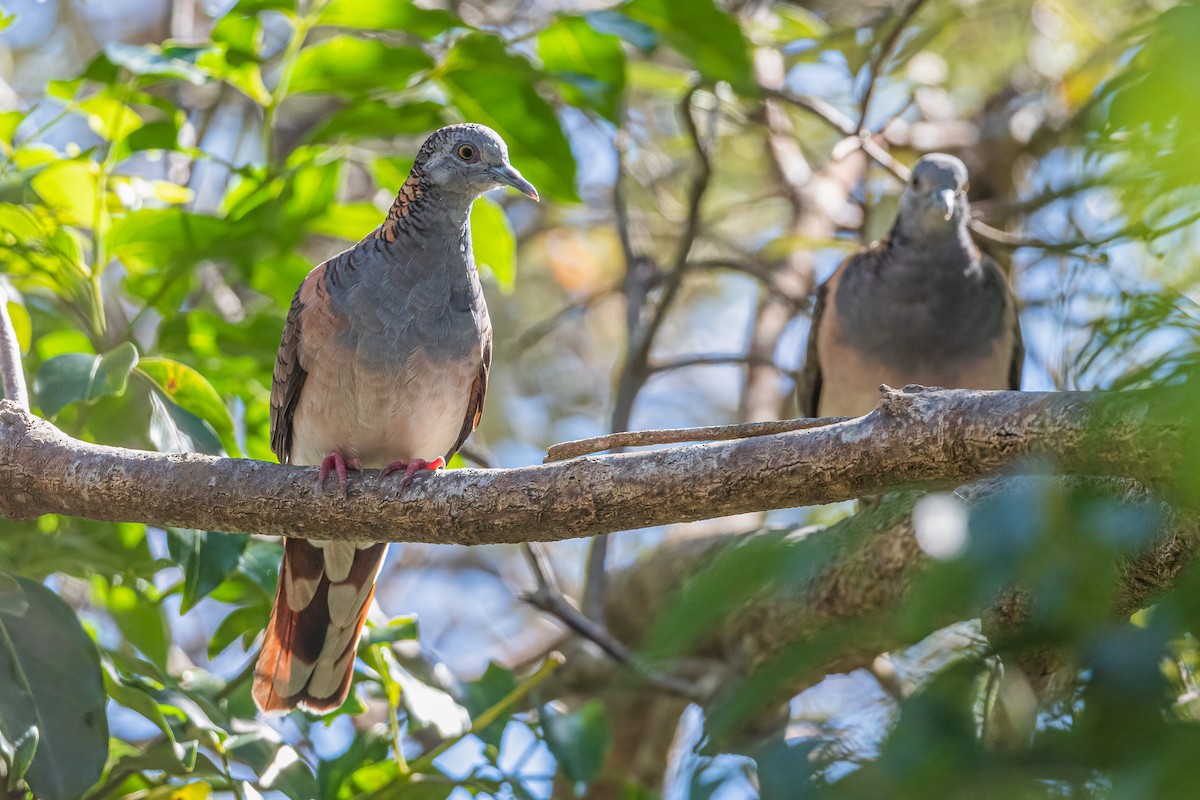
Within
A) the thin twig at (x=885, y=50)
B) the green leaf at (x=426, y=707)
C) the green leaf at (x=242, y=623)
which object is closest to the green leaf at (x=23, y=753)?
the green leaf at (x=426, y=707)

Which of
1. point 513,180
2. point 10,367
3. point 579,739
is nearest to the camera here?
point 10,367

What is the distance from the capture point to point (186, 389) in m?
3.22

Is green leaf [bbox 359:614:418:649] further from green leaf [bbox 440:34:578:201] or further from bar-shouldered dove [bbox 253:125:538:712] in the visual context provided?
green leaf [bbox 440:34:578:201]

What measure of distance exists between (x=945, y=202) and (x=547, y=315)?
11.8 feet

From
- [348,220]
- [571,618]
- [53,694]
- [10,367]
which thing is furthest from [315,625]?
[348,220]

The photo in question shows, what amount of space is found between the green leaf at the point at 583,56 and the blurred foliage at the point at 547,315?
12 millimetres

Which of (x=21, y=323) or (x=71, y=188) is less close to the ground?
A: (x=71, y=188)

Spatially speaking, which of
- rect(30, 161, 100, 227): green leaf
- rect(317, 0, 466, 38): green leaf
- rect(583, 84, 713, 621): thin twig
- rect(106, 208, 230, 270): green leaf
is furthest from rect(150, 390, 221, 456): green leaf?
rect(583, 84, 713, 621): thin twig

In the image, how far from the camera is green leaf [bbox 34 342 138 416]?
9.10ft

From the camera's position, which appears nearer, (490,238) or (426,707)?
(426,707)

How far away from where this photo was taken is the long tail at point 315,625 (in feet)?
11.4

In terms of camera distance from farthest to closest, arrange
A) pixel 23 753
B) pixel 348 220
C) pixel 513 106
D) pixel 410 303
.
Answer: pixel 348 220 < pixel 513 106 < pixel 410 303 < pixel 23 753

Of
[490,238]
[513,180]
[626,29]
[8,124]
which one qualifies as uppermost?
[626,29]

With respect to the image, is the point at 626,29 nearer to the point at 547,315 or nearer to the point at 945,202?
the point at 945,202
